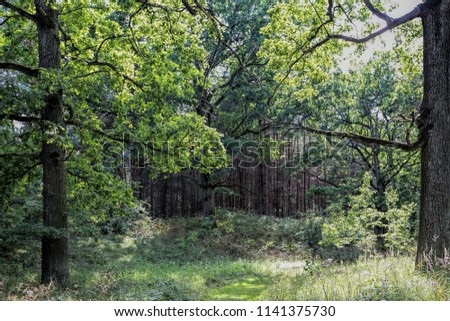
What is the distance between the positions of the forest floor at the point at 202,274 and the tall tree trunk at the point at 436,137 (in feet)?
2.41

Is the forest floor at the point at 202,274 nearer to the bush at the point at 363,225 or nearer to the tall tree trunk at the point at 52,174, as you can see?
the tall tree trunk at the point at 52,174

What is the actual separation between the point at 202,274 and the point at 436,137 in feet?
21.3

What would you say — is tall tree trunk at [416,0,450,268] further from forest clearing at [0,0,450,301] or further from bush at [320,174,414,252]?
bush at [320,174,414,252]

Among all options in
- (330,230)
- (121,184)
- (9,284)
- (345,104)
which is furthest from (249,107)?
(9,284)

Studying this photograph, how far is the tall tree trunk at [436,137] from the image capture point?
8141mm

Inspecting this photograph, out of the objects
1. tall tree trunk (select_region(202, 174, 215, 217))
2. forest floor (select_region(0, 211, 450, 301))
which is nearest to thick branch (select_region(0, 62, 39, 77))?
forest floor (select_region(0, 211, 450, 301))

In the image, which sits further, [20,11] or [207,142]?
[207,142]

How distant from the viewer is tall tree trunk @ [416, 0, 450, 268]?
8141 mm

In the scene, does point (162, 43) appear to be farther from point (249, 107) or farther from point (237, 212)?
point (237, 212)

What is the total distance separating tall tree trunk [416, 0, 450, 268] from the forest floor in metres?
0.73

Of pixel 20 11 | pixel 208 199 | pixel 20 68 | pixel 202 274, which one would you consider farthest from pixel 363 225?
pixel 20 11

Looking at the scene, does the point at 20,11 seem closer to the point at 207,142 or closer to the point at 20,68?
the point at 20,68

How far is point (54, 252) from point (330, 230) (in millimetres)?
7063

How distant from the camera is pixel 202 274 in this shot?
11781 mm
